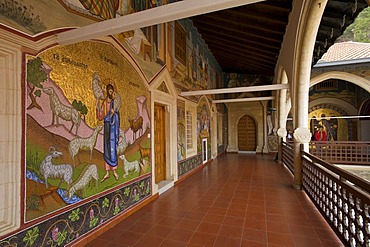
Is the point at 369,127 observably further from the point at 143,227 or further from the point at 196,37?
the point at 143,227

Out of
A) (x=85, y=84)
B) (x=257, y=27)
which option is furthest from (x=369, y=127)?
(x=85, y=84)

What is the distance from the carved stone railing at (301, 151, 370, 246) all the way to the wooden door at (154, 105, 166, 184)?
126 inches

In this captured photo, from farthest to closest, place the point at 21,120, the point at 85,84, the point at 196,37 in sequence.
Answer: the point at 196,37 < the point at 85,84 < the point at 21,120

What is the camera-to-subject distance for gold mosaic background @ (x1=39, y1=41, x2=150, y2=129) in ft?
7.34

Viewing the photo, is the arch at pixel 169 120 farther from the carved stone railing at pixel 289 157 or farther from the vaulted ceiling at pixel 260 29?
the carved stone railing at pixel 289 157

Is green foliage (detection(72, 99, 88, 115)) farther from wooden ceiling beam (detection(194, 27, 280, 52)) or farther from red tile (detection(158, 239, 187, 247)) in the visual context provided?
wooden ceiling beam (detection(194, 27, 280, 52))

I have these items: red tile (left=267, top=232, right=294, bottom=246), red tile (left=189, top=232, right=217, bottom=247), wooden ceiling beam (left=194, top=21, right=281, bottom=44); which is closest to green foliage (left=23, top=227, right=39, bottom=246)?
red tile (left=189, top=232, right=217, bottom=247)

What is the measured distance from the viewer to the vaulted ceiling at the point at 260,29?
156 inches

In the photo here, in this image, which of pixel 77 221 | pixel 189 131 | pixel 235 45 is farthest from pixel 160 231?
pixel 235 45

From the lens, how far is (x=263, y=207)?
3.58 m

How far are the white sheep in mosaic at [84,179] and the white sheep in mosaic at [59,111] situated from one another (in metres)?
0.56

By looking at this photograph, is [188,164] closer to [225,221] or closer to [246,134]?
[225,221]

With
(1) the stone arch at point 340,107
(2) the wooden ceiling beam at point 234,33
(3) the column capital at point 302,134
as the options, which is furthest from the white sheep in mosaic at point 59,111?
(1) the stone arch at point 340,107

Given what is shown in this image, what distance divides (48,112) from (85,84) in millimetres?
615
